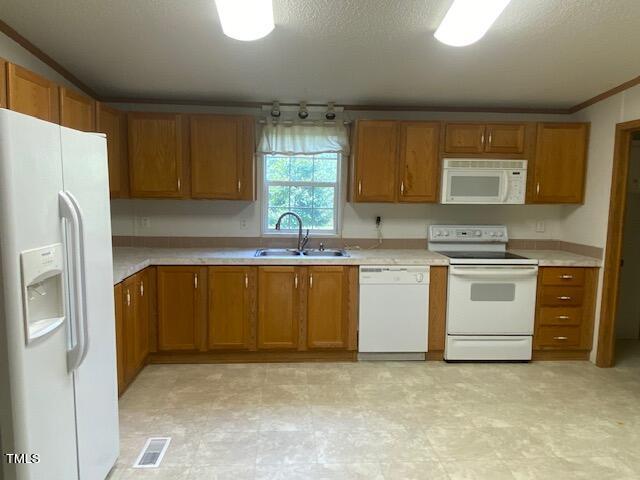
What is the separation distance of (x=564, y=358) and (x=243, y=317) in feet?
9.37

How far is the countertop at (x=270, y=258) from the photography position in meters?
3.35

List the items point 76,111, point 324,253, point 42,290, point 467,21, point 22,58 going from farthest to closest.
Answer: point 324,253, point 76,111, point 22,58, point 467,21, point 42,290

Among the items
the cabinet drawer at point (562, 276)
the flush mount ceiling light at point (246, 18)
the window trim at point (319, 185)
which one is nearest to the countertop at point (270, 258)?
the cabinet drawer at point (562, 276)

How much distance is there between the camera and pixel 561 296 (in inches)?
141

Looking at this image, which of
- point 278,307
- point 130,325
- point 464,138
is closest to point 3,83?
point 130,325

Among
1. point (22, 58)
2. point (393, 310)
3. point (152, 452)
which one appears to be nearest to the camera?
point (152, 452)

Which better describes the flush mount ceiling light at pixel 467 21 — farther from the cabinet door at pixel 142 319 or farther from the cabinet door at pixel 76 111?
the cabinet door at pixel 142 319

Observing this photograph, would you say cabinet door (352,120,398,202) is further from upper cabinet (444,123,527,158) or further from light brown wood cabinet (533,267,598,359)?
light brown wood cabinet (533,267,598,359)

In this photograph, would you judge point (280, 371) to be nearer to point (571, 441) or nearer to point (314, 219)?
point (314, 219)

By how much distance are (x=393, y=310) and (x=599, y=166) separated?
2194mm

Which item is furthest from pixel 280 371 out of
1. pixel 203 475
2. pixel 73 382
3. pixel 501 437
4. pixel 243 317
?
pixel 73 382

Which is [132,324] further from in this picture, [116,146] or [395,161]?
[395,161]

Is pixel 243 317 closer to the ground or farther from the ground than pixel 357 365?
farther from the ground

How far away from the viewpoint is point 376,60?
276cm
